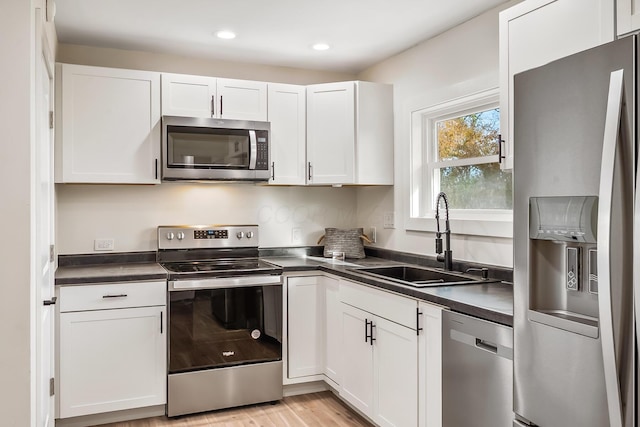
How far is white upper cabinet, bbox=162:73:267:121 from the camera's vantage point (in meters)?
3.49

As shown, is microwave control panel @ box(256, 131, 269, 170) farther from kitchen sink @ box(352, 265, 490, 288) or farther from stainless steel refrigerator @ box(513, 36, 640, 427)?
stainless steel refrigerator @ box(513, 36, 640, 427)

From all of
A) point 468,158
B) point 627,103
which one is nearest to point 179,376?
point 468,158

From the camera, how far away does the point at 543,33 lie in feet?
6.93

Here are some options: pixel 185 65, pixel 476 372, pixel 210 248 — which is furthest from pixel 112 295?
pixel 476 372

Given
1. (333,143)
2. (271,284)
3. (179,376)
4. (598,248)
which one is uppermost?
(333,143)

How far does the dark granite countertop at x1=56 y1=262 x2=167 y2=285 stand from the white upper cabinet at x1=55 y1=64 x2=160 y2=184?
56 cm

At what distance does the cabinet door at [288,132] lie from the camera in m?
3.75

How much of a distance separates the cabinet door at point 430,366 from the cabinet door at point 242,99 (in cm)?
191

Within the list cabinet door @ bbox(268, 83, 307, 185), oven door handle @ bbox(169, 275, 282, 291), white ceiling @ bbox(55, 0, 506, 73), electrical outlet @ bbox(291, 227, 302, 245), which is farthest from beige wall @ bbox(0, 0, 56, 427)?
electrical outlet @ bbox(291, 227, 302, 245)

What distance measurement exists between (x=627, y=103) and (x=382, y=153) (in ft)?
8.03

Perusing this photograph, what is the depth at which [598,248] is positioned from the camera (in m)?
1.41

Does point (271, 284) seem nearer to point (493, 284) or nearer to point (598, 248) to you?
point (493, 284)

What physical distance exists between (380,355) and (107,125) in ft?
7.18

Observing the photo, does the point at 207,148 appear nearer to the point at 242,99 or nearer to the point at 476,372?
the point at 242,99
